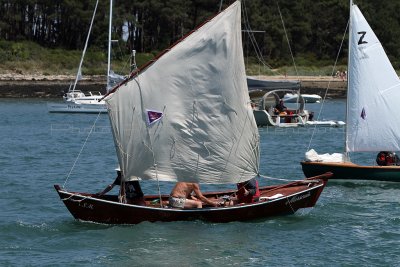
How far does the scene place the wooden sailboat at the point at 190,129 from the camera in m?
26.6

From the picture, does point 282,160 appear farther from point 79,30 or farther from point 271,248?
point 79,30

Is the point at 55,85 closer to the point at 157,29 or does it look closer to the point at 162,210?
the point at 157,29

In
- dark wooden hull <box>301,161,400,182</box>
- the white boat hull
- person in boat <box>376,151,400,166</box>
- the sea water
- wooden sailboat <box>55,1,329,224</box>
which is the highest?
wooden sailboat <box>55,1,329,224</box>

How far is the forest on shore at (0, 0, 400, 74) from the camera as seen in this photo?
379 ft

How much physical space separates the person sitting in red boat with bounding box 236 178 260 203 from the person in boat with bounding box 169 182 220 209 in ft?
2.38

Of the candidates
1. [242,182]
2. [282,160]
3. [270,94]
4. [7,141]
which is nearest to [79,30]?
[270,94]

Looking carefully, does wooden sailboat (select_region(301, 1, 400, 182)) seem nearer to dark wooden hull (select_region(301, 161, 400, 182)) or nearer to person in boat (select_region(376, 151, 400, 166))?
person in boat (select_region(376, 151, 400, 166))

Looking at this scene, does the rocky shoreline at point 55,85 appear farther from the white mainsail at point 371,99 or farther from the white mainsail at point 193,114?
the white mainsail at point 193,114

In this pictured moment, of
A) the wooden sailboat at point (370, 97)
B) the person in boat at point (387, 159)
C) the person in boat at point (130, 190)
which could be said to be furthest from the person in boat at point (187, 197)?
the person in boat at point (387, 159)

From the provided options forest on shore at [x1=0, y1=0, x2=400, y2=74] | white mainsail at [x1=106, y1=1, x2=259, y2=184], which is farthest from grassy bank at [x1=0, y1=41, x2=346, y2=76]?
white mainsail at [x1=106, y1=1, x2=259, y2=184]

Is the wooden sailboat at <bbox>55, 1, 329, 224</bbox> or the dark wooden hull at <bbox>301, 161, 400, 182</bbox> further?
the dark wooden hull at <bbox>301, 161, 400, 182</bbox>

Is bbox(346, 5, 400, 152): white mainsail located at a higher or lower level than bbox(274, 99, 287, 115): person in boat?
higher

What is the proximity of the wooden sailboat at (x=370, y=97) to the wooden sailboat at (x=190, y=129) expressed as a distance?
344 inches

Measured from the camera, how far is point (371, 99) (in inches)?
1420
